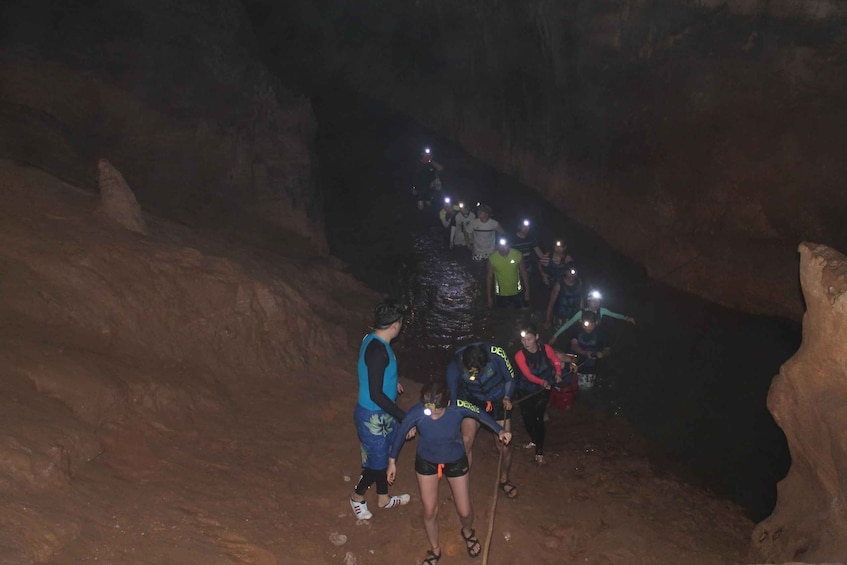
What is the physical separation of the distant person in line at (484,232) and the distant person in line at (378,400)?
6313 millimetres

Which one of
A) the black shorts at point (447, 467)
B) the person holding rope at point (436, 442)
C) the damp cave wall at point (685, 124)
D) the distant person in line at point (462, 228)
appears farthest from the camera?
the distant person in line at point (462, 228)

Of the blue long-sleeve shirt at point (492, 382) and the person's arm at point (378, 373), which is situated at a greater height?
the person's arm at point (378, 373)

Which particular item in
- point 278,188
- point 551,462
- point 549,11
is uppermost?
point 549,11

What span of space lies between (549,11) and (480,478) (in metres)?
12.0

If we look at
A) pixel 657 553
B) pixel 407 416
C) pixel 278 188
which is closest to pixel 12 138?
pixel 278 188

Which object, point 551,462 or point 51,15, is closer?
point 551,462

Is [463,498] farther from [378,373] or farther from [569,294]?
[569,294]

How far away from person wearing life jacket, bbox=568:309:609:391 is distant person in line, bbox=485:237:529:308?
1.97 metres

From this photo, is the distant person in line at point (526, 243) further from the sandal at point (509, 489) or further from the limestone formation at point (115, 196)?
the limestone formation at point (115, 196)

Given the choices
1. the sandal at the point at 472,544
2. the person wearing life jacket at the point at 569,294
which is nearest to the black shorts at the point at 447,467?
the sandal at the point at 472,544

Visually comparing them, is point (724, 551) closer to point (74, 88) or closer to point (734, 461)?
point (734, 461)

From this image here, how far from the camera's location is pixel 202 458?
5.82 meters

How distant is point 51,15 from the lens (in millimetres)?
12641

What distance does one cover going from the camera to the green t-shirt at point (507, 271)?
10.4 metres
